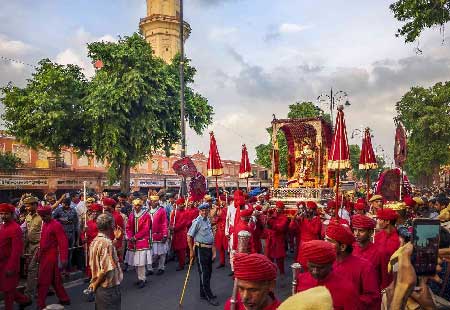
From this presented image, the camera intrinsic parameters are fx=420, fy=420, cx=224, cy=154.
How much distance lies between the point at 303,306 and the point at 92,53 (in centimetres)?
2563

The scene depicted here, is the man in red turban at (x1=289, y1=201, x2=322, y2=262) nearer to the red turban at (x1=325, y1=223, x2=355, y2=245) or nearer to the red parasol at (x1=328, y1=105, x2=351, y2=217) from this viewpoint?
the red parasol at (x1=328, y1=105, x2=351, y2=217)

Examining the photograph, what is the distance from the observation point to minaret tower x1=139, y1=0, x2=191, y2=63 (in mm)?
53438

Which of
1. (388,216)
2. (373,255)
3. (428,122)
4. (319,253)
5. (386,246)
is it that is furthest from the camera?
(428,122)

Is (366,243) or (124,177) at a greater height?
(124,177)

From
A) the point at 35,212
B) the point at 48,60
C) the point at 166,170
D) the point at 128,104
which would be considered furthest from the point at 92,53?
the point at 166,170

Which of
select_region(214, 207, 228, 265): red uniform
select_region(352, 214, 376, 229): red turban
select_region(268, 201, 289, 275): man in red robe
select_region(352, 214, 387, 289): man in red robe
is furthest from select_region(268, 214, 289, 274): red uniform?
select_region(352, 214, 376, 229): red turban

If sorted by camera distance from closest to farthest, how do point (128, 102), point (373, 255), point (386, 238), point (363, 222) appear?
point (363, 222) < point (373, 255) < point (386, 238) < point (128, 102)

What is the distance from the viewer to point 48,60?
82.2 feet

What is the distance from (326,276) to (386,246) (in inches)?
83.5

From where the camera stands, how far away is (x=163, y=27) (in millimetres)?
53781

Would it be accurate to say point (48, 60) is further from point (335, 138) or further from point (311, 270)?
point (311, 270)

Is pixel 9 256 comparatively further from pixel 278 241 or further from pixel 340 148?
pixel 340 148

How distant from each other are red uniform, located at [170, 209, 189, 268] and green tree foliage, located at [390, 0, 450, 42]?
29.9 ft

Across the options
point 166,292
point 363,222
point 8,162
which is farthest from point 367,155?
point 8,162
